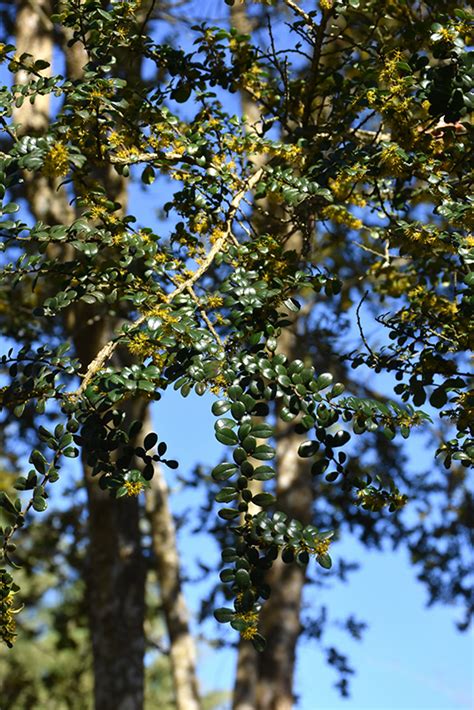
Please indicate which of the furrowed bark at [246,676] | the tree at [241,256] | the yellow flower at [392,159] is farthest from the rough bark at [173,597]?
the yellow flower at [392,159]

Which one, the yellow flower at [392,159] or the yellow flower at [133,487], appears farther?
the yellow flower at [392,159]

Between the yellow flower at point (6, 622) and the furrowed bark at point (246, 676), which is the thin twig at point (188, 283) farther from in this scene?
the furrowed bark at point (246, 676)

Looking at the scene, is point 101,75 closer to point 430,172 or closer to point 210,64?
point 210,64

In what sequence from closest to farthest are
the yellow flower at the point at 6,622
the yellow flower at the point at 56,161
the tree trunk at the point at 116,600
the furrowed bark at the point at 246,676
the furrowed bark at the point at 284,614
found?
the yellow flower at the point at 6,622 → the yellow flower at the point at 56,161 → the tree trunk at the point at 116,600 → the furrowed bark at the point at 246,676 → the furrowed bark at the point at 284,614

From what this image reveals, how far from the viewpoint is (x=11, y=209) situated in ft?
8.61

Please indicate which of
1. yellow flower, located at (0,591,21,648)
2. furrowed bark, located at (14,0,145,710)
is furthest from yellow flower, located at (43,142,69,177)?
furrowed bark, located at (14,0,145,710)

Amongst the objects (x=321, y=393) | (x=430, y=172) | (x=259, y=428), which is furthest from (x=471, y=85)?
(x=259, y=428)

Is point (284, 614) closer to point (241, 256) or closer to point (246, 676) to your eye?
point (246, 676)

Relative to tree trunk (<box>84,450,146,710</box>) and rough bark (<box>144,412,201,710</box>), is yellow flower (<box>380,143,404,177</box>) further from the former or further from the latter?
rough bark (<box>144,412,201,710</box>)

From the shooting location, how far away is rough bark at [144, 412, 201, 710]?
6035mm

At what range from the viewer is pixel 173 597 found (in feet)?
20.5

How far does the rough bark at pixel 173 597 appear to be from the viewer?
19.8 feet

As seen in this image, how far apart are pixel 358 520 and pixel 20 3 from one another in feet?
14.2

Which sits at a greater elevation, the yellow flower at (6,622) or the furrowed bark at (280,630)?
the furrowed bark at (280,630)
